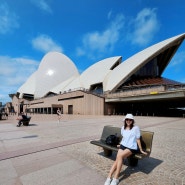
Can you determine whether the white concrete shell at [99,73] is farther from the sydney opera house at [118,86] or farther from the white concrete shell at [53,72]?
the white concrete shell at [53,72]

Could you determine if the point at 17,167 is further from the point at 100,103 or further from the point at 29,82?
the point at 29,82

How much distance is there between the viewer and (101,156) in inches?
183

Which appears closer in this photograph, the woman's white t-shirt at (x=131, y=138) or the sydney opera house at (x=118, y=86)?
the woman's white t-shirt at (x=131, y=138)

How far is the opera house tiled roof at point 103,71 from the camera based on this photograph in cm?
3484

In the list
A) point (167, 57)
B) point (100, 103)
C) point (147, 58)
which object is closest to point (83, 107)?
point (100, 103)

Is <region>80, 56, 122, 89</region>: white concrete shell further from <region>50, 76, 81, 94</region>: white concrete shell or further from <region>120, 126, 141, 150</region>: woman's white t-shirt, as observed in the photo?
<region>120, 126, 141, 150</region>: woman's white t-shirt

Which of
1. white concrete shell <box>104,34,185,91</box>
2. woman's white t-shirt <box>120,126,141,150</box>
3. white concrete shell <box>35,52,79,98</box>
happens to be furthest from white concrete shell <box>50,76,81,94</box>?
woman's white t-shirt <box>120,126,141,150</box>

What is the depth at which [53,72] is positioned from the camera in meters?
62.0

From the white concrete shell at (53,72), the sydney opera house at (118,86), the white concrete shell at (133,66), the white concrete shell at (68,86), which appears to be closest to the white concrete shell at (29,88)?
the white concrete shell at (53,72)

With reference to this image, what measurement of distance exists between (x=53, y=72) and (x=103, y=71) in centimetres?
2651

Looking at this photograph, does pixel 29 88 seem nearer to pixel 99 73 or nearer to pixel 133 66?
pixel 99 73

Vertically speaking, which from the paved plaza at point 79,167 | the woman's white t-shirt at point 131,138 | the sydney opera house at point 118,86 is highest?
the sydney opera house at point 118,86

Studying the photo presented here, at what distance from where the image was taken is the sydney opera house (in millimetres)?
26328

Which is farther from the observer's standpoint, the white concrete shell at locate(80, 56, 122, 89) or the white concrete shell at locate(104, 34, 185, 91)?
the white concrete shell at locate(80, 56, 122, 89)
